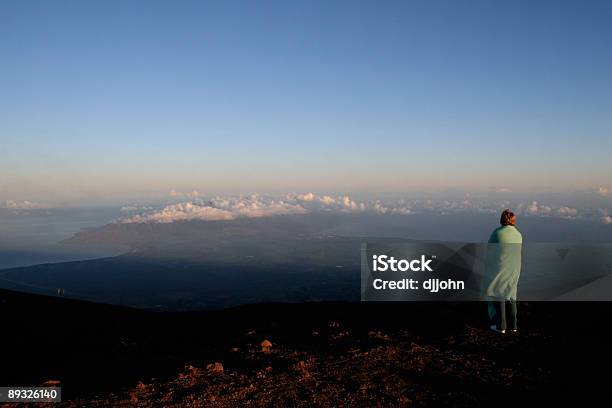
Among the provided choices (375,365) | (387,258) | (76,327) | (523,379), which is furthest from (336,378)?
(76,327)

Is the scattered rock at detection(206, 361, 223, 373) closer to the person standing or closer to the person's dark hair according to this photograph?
the person standing

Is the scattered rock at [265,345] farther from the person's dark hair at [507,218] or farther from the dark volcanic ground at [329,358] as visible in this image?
the person's dark hair at [507,218]

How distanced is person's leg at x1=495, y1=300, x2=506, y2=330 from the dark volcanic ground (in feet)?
1.20

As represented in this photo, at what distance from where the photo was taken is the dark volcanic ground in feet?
24.7

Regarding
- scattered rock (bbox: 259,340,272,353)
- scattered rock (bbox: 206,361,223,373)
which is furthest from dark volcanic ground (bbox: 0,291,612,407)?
scattered rock (bbox: 259,340,272,353)

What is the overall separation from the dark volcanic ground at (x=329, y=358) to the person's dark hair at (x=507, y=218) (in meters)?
2.70

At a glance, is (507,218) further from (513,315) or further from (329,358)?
(329,358)

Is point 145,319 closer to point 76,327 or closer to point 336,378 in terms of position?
point 76,327

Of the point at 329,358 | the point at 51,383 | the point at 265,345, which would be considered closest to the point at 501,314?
the point at 329,358

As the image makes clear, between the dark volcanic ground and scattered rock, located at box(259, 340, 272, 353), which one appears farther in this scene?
scattered rock, located at box(259, 340, 272, 353)

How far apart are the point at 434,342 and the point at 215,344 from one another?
6.00 metres

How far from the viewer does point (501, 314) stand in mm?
10531

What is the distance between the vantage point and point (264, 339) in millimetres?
11875

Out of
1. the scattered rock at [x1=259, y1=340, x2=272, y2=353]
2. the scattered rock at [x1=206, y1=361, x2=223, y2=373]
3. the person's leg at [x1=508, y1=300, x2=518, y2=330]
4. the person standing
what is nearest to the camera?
the scattered rock at [x1=206, y1=361, x2=223, y2=373]
